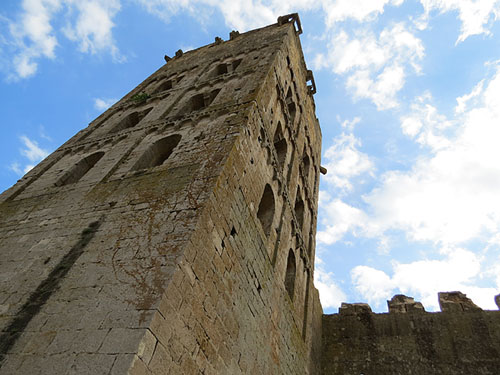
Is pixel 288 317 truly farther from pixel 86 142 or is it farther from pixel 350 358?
pixel 86 142

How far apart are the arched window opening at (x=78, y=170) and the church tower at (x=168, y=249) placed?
34mm

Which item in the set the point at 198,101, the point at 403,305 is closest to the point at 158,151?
the point at 198,101

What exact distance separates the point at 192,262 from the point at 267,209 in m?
4.31

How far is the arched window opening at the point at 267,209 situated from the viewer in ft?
29.5

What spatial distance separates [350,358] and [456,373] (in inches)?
101

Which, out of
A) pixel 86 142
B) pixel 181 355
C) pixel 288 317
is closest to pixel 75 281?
pixel 181 355

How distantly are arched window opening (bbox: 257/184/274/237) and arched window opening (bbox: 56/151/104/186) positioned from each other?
4.27 m

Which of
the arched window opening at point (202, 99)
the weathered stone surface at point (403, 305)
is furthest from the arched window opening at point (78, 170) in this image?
the weathered stone surface at point (403, 305)

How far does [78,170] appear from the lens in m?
9.78

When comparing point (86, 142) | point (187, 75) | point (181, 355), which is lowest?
point (181, 355)

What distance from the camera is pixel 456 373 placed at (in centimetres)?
978

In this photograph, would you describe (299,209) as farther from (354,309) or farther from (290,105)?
(290,105)

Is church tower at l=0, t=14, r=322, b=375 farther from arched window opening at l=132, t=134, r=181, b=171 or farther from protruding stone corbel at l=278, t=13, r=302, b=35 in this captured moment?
protruding stone corbel at l=278, t=13, r=302, b=35

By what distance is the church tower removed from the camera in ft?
14.2
